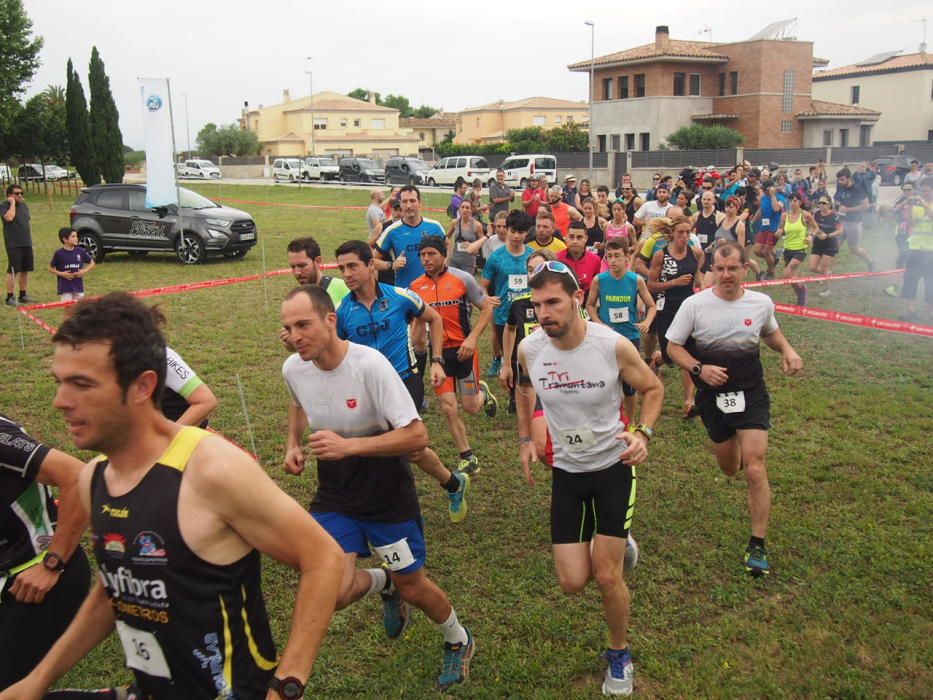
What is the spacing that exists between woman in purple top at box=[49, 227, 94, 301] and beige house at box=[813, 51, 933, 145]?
70691 millimetres

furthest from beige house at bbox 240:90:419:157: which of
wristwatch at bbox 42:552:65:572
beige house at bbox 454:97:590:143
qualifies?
wristwatch at bbox 42:552:65:572

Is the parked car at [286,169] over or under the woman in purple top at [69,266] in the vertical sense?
over

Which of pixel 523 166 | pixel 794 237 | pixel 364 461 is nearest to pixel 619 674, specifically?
pixel 364 461

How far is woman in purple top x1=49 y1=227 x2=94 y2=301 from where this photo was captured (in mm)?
13102

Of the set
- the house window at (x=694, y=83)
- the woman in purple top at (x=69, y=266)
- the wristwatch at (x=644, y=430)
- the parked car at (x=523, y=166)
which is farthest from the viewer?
the house window at (x=694, y=83)

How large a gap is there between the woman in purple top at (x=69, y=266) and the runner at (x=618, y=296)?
9.22 meters

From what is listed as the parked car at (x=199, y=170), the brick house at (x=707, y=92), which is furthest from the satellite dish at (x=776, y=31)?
the parked car at (x=199, y=170)

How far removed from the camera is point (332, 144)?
97.4 m

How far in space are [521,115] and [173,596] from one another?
318ft

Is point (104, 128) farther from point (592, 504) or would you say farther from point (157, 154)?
point (592, 504)

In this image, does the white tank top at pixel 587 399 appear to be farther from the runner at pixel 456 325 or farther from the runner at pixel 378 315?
the runner at pixel 456 325

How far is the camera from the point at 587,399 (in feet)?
14.2

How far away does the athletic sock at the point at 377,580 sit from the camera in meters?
4.29

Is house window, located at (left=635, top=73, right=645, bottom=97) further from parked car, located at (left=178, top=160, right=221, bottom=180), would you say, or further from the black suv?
the black suv
